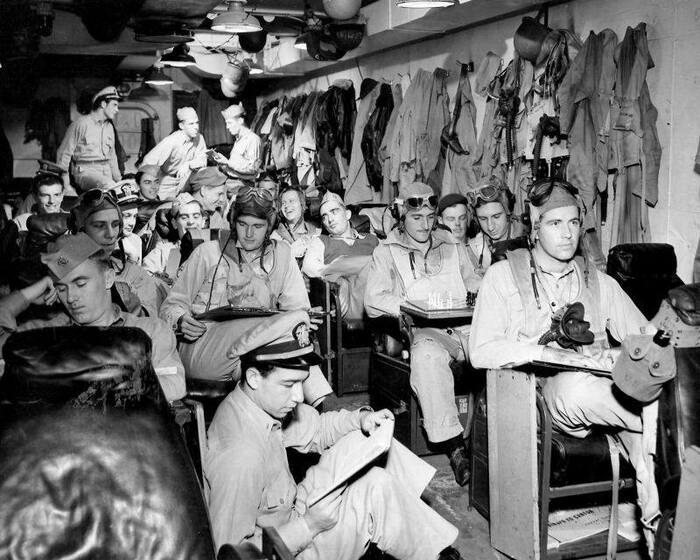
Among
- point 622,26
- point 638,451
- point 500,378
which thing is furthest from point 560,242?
point 622,26

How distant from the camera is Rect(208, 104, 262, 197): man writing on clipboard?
12.3 meters

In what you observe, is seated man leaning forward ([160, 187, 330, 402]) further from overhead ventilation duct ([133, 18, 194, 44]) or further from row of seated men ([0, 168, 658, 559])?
overhead ventilation duct ([133, 18, 194, 44])

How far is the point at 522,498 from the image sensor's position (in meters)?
3.62

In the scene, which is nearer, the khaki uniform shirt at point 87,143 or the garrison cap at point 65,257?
the garrison cap at point 65,257

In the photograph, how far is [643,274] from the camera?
4.89m

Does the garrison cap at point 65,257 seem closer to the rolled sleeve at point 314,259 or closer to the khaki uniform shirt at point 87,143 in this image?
the rolled sleeve at point 314,259

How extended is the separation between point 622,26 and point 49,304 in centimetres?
500

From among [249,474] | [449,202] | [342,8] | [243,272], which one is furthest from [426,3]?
[249,474]

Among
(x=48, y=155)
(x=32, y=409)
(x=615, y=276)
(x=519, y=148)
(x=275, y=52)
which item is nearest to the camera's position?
(x=32, y=409)

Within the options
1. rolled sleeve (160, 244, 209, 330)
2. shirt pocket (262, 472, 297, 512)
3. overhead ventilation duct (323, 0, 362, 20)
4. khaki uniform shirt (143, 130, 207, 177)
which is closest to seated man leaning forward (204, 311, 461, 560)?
shirt pocket (262, 472, 297, 512)

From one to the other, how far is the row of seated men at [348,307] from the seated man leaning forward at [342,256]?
0.06 m

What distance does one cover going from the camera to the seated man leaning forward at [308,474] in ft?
9.64

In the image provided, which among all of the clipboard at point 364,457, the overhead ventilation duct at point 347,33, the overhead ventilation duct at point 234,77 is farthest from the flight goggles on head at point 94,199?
the overhead ventilation duct at point 234,77

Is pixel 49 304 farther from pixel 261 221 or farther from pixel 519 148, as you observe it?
pixel 519 148
